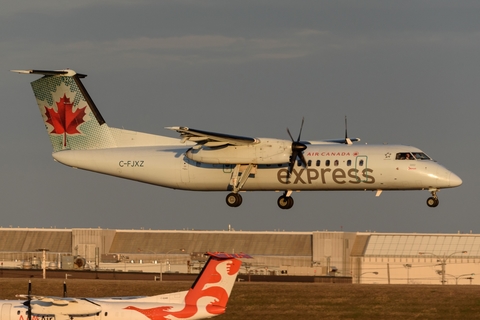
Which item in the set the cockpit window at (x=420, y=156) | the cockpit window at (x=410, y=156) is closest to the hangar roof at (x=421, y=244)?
the cockpit window at (x=420, y=156)

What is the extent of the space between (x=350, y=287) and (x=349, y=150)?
714 cm

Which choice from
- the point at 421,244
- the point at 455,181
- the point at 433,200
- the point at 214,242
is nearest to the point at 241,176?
the point at 433,200

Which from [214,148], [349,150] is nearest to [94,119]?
[214,148]

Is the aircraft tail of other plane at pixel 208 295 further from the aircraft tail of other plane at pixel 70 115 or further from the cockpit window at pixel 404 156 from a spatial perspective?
the aircraft tail of other plane at pixel 70 115

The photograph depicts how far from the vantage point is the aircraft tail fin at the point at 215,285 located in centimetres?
3738

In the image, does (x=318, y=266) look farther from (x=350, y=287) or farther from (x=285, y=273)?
(x=350, y=287)

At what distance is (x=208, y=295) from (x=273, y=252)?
1619 inches

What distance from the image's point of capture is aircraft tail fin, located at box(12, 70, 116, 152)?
171 ft

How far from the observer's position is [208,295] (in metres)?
37.4

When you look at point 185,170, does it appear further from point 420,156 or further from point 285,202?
point 420,156

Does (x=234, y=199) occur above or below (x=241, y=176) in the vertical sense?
below

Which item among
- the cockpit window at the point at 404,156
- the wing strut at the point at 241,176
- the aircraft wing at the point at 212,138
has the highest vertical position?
the aircraft wing at the point at 212,138

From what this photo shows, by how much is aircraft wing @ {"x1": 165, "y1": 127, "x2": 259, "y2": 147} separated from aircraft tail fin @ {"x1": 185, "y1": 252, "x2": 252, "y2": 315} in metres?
10.1

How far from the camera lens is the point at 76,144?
5197cm
